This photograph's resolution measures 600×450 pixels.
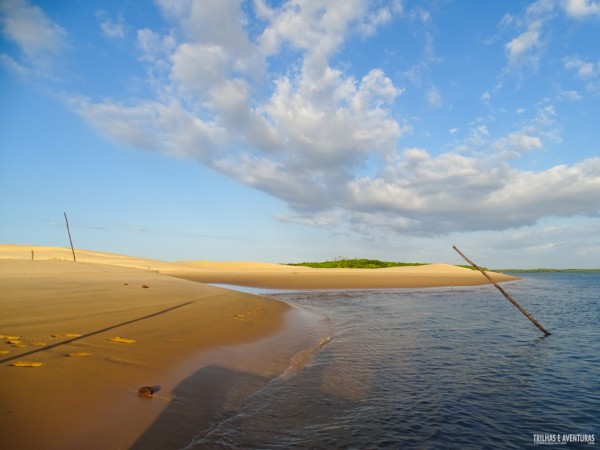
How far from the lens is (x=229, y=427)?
4.81 metres

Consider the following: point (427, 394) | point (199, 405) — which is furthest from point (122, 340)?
point (427, 394)

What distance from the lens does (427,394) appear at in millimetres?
6516

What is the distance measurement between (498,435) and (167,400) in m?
4.95

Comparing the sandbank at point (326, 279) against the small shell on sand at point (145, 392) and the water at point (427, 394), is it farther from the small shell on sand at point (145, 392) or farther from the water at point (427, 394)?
the small shell on sand at point (145, 392)

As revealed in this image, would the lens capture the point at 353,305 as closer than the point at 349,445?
No

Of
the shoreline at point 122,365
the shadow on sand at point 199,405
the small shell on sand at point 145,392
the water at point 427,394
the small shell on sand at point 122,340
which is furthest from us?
the small shell on sand at point 122,340

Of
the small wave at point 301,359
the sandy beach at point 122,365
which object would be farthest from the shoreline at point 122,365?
→ the small wave at point 301,359

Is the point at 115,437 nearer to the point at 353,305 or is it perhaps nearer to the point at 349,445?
the point at 349,445

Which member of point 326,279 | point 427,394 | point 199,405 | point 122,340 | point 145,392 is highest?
point 326,279

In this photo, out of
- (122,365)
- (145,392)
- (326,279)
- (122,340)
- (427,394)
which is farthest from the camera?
(326,279)

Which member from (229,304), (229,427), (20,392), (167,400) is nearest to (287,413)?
(229,427)

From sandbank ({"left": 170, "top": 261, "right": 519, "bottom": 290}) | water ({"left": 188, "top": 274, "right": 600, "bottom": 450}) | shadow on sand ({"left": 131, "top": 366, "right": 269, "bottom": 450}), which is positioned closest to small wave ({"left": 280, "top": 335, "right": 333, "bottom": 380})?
water ({"left": 188, "top": 274, "right": 600, "bottom": 450})

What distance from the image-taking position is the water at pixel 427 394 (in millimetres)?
4852

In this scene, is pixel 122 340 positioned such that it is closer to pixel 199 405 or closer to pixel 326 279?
pixel 199 405
